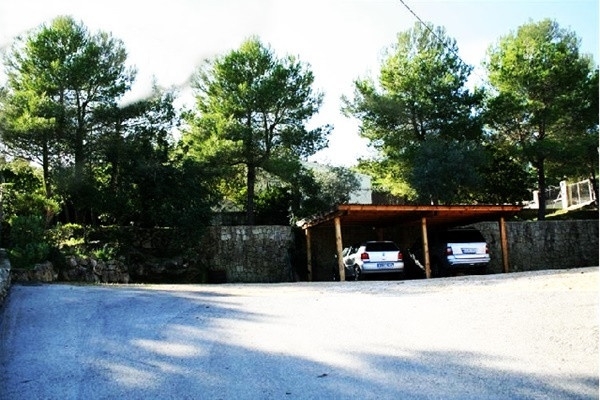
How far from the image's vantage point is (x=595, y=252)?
22.7 metres

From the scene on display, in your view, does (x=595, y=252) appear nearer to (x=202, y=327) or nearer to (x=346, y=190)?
(x=346, y=190)

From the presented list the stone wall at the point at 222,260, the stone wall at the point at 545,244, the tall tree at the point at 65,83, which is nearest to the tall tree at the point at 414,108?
the stone wall at the point at 545,244

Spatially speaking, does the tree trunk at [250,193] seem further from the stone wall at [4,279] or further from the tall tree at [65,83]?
the stone wall at [4,279]

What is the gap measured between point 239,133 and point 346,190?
1076cm

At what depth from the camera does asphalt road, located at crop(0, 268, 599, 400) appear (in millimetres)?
4074

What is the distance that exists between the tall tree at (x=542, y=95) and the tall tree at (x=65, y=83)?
1815cm

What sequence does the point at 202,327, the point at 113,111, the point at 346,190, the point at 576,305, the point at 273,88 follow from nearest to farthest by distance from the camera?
1. the point at 202,327
2. the point at 576,305
3. the point at 113,111
4. the point at 273,88
5. the point at 346,190

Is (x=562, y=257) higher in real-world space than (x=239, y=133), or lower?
lower

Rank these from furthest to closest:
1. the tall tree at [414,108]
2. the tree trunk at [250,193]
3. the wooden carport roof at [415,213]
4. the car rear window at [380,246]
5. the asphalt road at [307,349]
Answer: the tall tree at [414,108] < the tree trunk at [250,193] < the wooden carport roof at [415,213] < the car rear window at [380,246] < the asphalt road at [307,349]

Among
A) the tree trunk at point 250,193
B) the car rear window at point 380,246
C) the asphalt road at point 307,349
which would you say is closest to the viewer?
the asphalt road at point 307,349

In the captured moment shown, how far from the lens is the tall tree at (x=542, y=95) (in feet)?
77.2

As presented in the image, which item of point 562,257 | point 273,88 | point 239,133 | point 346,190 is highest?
point 273,88

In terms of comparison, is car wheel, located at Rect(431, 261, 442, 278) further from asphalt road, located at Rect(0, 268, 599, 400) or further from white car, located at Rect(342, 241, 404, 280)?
asphalt road, located at Rect(0, 268, 599, 400)

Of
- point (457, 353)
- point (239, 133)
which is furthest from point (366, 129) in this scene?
point (457, 353)
